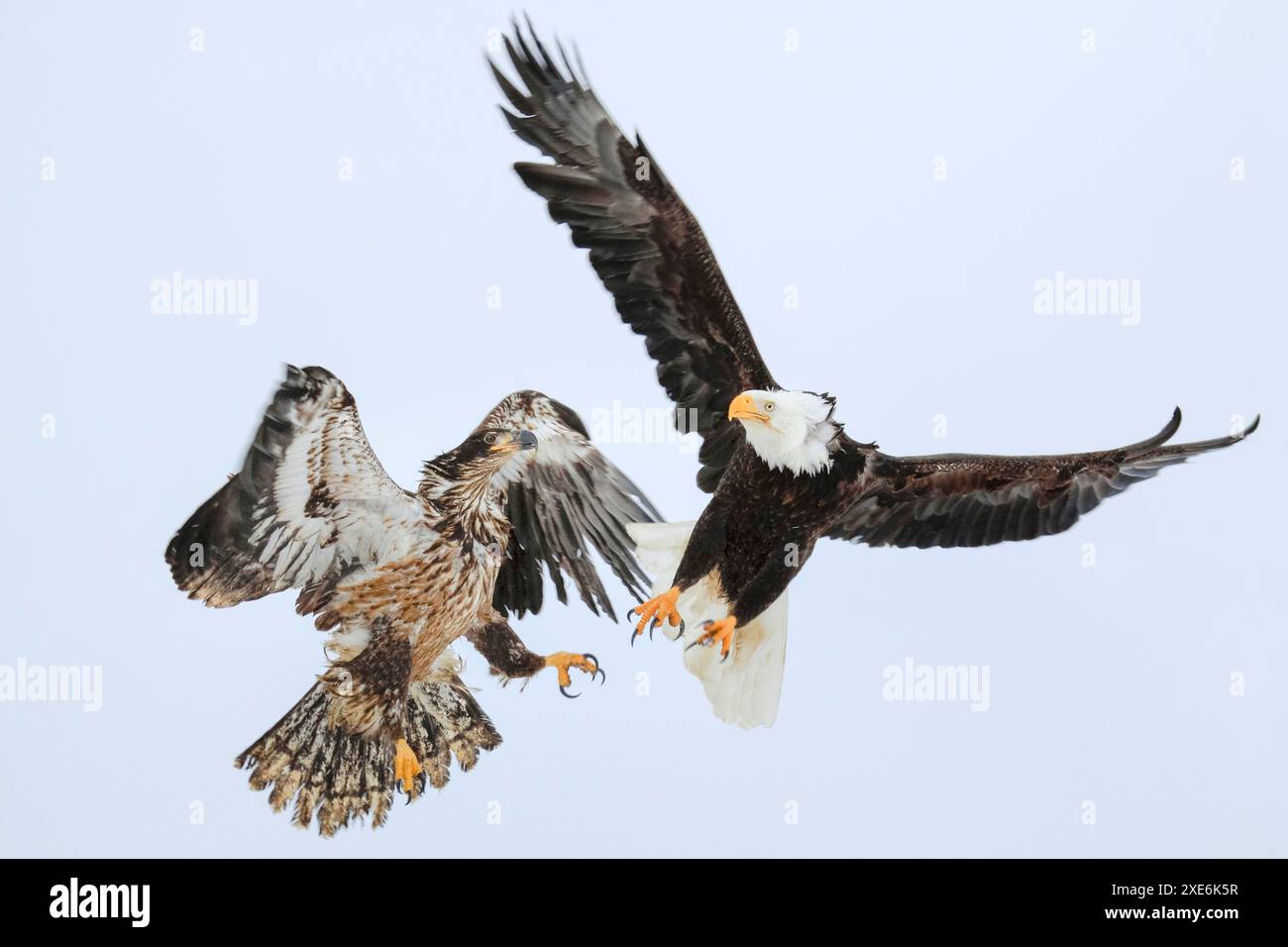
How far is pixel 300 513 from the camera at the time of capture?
468 centimetres

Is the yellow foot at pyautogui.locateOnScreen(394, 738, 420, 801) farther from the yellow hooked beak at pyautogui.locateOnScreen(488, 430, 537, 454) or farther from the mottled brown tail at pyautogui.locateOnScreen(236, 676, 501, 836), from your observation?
the yellow hooked beak at pyautogui.locateOnScreen(488, 430, 537, 454)

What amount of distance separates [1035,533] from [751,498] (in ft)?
3.09

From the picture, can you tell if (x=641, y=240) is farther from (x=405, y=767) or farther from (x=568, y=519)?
(x=405, y=767)

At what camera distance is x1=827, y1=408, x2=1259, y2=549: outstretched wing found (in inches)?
194

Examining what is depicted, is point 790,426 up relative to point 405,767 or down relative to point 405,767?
up

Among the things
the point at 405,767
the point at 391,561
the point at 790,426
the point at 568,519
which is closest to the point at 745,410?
the point at 790,426

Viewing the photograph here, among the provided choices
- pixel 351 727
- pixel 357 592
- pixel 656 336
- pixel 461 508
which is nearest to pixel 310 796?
pixel 351 727

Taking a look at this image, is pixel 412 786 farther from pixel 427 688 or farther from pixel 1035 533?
pixel 1035 533

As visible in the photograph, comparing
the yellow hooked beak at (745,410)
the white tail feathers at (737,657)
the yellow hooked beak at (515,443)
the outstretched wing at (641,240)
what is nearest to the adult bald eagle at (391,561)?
the yellow hooked beak at (515,443)

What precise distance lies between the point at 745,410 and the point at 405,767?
148cm

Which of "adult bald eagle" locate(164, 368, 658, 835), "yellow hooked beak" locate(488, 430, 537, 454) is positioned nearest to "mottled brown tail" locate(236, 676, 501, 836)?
"adult bald eagle" locate(164, 368, 658, 835)

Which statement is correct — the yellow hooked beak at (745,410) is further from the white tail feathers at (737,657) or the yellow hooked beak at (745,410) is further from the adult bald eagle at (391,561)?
the adult bald eagle at (391,561)

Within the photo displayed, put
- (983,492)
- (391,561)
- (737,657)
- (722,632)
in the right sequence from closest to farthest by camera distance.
Result: (391,561), (722,632), (983,492), (737,657)

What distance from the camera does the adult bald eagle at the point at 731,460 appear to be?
15.7 ft
